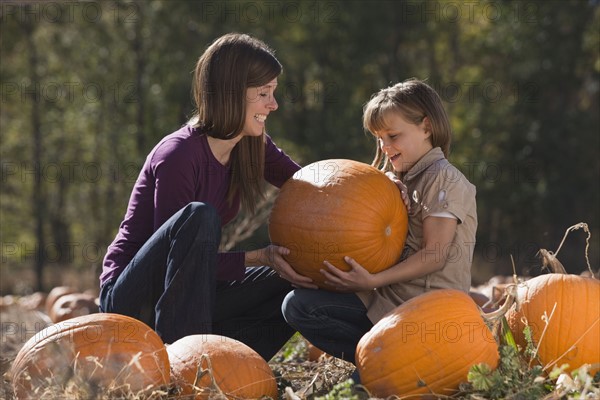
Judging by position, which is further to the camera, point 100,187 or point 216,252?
point 100,187

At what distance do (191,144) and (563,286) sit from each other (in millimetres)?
1845

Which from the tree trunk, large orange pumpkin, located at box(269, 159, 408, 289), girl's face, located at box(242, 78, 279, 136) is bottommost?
the tree trunk

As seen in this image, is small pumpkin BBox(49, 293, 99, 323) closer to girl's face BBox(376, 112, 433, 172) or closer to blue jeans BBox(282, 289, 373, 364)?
blue jeans BBox(282, 289, 373, 364)

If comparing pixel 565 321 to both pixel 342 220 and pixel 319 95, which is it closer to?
pixel 342 220

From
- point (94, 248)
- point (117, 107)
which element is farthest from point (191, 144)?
point (94, 248)

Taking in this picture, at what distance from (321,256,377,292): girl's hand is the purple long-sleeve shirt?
47cm

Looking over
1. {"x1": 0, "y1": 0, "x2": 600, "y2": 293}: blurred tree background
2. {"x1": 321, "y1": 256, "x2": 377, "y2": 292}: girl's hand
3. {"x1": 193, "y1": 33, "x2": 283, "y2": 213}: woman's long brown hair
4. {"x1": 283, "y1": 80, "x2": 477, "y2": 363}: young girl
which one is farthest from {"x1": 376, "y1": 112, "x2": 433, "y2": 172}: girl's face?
{"x1": 0, "y1": 0, "x2": 600, "y2": 293}: blurred tree background

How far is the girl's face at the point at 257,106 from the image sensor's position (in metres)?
4.12

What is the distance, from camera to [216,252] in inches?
145

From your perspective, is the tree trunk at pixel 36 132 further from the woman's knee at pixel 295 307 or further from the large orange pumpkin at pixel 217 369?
the large orange pumpkin at pixel 217 369

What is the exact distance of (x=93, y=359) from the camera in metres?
2.93

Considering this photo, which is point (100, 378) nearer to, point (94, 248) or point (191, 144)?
point (191, 144)

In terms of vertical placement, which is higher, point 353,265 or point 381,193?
point 381,193

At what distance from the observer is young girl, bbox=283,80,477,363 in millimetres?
3682
